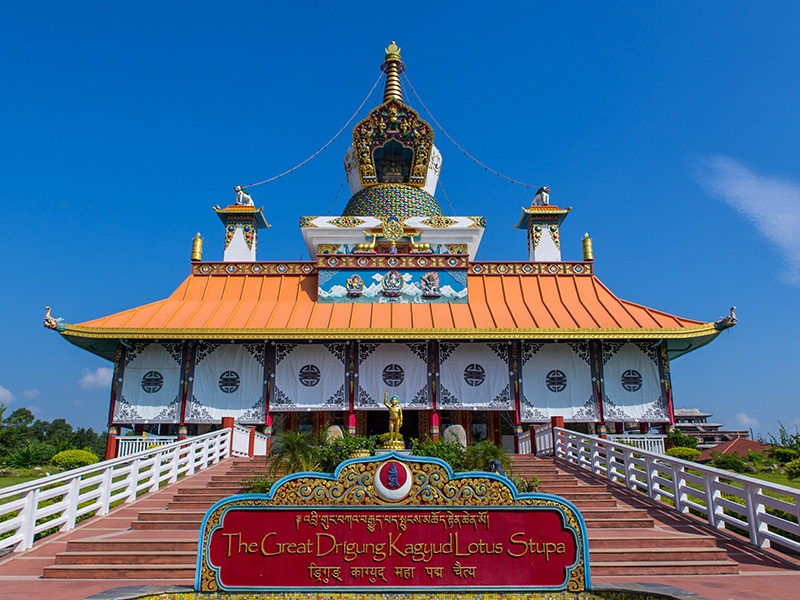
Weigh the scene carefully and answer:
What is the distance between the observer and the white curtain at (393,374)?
19.1m

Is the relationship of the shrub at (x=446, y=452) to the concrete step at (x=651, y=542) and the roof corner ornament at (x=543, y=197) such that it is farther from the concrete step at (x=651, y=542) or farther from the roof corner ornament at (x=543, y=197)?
the roof corner ornament at (x=543, y=197)

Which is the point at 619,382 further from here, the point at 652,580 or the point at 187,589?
the point at 187,589

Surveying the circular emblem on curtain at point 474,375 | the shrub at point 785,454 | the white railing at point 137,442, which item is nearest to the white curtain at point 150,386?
the white railing at point 137,442

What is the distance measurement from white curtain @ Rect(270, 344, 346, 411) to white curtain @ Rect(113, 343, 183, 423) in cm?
311

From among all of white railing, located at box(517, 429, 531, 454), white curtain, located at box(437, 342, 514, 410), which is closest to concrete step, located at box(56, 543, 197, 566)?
white curtain, located at box(437, 342, 514, 410)

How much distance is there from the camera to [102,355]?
2169cm

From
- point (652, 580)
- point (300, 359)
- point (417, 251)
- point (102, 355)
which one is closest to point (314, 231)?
point (417, 251)

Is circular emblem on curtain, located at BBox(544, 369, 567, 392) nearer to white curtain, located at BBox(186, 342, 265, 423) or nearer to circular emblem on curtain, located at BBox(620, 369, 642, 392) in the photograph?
circular emblem on curtain, located at BBox(620, 369, 642, 392)

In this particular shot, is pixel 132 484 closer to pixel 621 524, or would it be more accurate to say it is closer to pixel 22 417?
pixel 621 524

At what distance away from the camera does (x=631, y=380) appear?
1923 centimetres

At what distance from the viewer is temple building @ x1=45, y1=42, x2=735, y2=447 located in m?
18.6

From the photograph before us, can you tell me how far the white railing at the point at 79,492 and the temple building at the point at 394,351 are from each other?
3620mm

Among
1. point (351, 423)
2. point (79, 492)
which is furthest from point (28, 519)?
point (351, 423)

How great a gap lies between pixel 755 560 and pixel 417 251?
15.4 meters
